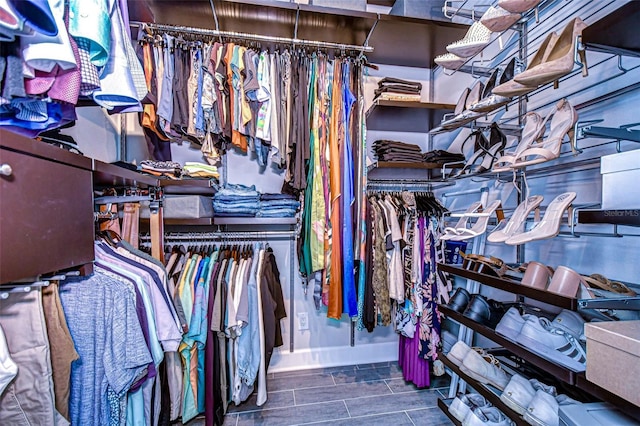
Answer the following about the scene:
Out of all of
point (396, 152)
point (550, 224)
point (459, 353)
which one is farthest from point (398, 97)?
point (459, 353)

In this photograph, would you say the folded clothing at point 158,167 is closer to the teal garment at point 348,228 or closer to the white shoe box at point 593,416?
the teal garment at point 348,228

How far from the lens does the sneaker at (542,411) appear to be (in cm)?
99

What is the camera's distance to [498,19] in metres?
1.26

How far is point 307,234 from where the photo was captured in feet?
5.97

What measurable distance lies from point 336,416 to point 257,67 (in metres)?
2.08

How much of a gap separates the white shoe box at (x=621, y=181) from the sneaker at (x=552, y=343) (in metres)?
0.47

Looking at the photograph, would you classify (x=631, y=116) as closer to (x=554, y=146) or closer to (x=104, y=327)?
(x=554, y=146)

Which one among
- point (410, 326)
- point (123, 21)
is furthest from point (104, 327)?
point (410, 326)

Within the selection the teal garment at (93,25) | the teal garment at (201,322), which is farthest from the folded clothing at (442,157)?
the teal garment at (93,25)

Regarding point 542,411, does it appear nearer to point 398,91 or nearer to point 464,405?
point 464,405

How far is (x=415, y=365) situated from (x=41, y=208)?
203 centimetres

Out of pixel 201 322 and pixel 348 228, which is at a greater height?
pixel 348 228

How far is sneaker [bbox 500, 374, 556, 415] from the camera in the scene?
109 cm

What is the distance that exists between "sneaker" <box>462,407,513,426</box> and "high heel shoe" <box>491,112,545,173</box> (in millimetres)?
1098
